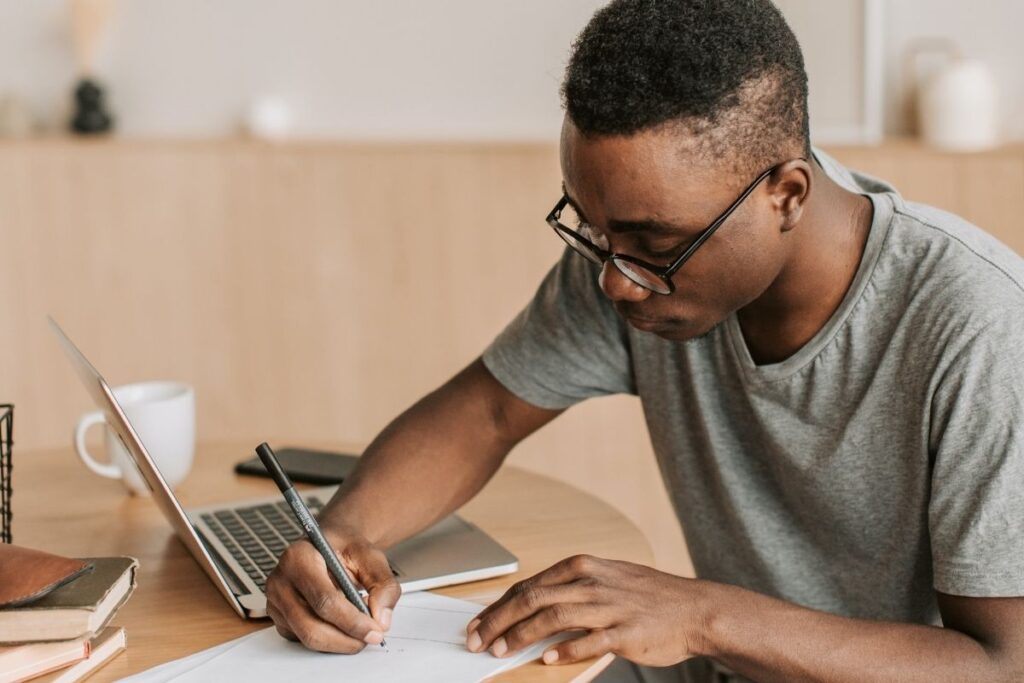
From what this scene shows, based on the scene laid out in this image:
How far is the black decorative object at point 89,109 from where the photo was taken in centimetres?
291

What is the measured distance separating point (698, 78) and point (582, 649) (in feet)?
1.61

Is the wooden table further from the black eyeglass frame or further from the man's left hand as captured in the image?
the black eyeglass frame

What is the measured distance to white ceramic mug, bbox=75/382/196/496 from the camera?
144 cm

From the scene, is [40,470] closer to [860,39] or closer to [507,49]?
[507,49]

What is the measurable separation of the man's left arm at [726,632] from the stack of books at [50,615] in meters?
0.31

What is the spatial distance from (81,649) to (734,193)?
2.21 feet

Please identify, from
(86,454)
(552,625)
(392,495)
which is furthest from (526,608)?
(86,454)

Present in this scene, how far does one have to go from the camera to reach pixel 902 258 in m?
1.20

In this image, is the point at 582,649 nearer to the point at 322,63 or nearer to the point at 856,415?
the point at 856,415

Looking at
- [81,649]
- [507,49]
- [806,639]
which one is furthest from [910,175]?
[81,649]

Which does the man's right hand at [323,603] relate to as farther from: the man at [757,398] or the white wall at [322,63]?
the white wall at [322,63]

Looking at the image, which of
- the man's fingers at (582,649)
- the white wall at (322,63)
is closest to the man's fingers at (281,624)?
the man's fingers at (582,649)

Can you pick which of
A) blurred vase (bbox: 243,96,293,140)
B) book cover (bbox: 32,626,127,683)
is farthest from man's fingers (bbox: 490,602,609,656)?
blurred vase (bbox: 243,96,293,140)

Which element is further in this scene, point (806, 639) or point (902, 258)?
point (902, 258)
